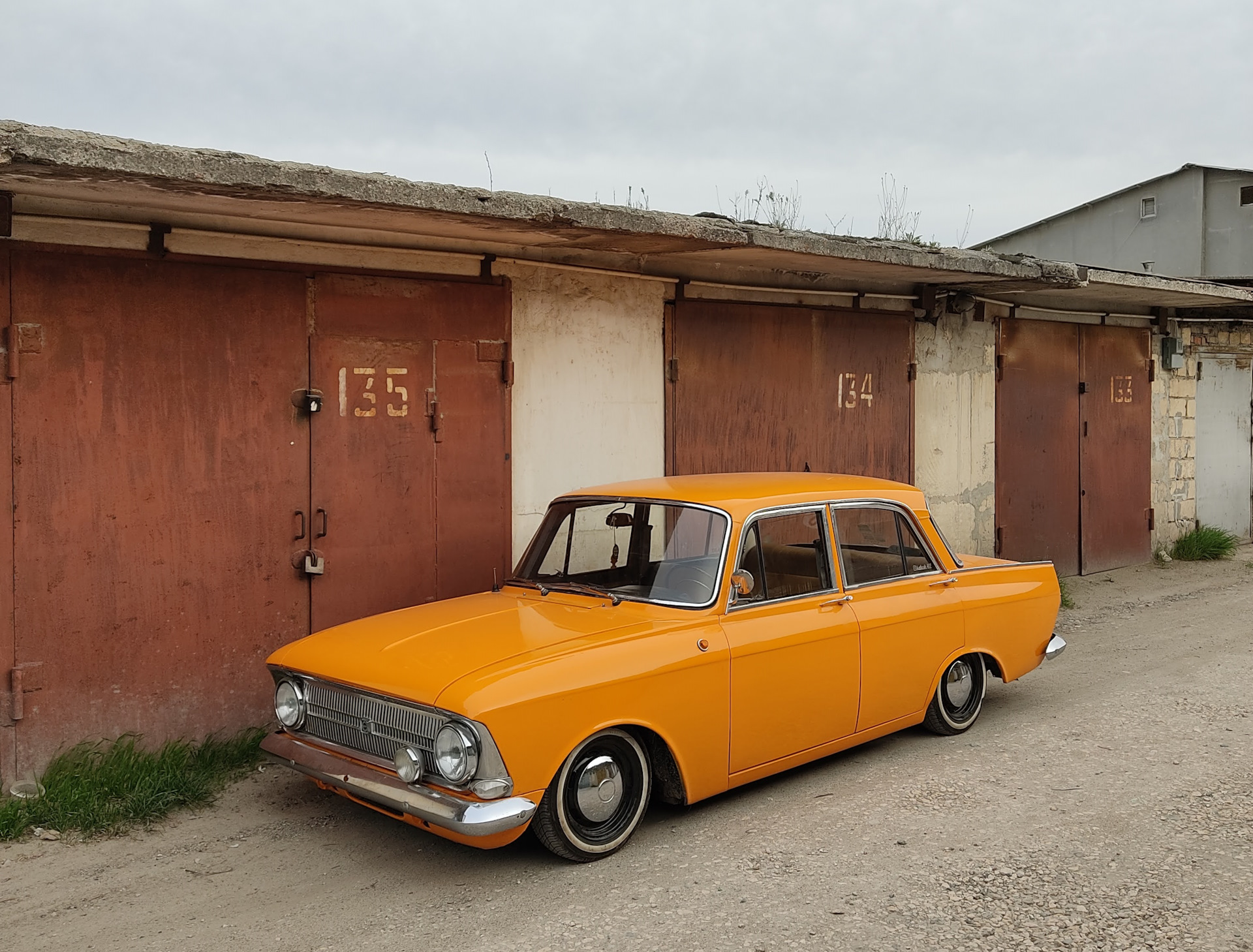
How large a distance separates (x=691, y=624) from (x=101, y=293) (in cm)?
334

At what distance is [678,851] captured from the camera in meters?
4.44

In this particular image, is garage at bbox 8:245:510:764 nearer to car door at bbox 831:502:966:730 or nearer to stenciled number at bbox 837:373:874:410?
car door at bbox 831:502:966:730

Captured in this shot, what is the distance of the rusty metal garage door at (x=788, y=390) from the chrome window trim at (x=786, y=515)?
260cm

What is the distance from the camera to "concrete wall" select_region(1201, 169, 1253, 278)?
15.9 m

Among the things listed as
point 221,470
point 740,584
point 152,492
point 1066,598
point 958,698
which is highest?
point 221,470

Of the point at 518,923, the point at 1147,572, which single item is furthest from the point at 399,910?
the point at 1147,572

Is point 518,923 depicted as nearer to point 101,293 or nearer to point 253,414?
point 253,414

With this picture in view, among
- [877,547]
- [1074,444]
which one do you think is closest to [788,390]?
[877,547]

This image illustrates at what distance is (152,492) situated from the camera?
18.4 ft

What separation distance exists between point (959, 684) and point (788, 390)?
3.27 metres

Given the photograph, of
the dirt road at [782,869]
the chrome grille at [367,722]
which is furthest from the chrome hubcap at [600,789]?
the chrome grille at [367,722]

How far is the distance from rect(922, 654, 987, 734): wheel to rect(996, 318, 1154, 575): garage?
16.1ft

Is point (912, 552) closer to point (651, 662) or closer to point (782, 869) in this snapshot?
point (651, 662)

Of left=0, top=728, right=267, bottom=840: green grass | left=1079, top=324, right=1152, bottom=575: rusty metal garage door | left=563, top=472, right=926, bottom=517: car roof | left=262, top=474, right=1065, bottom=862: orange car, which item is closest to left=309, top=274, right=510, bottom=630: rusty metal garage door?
left=0, top=728, right=267, bottom=840: green grass
